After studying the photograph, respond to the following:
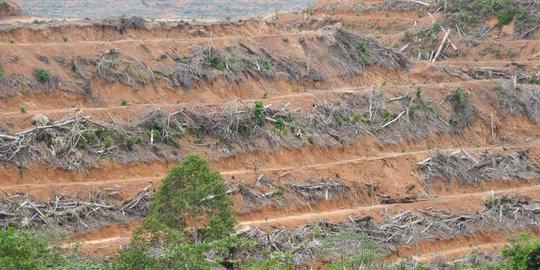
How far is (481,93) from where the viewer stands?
150 ft

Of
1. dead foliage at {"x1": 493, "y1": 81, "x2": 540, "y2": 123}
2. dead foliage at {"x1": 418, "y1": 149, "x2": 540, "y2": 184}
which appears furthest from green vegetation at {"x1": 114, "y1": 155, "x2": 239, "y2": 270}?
dead foliage at {"x1": 493, "y1": 81, "x2": 540, "y2": 123}

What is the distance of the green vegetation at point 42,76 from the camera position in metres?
36.3

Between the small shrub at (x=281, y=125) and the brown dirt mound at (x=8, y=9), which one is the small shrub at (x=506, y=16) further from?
the brown dirt mound at (x=8, y=9)

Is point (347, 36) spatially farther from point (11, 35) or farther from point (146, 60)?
point (11, 35)

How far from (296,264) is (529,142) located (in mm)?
15239

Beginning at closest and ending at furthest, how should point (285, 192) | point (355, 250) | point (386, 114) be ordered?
1. point (355, 250)
2. point (285, 192)
3. point (386, 114)

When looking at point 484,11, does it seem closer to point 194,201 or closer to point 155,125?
point 155,125

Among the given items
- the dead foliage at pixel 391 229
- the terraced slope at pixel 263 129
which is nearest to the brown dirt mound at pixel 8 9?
the terraced slope at pixel 263 129

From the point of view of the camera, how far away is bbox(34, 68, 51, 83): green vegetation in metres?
36.3

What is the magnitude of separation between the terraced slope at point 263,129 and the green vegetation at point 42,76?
0.03 m

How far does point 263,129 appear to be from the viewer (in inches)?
1510

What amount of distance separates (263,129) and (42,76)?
685cm

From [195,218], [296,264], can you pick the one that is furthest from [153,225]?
[296,264]

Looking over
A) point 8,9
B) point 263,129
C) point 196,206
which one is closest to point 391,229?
point 263,129
